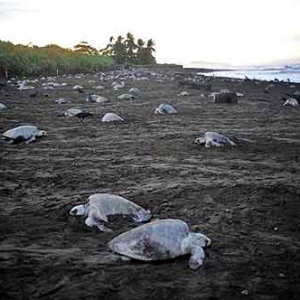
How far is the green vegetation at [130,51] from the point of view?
80.2 meters

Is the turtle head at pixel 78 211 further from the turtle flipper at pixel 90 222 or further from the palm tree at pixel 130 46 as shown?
the palm tree at pixel 130 46

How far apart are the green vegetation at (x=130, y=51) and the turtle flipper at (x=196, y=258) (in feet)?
255

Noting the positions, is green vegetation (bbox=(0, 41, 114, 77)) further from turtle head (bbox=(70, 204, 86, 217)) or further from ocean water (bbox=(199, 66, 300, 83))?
turtle head (bbox=(70, 204, 86, 217))

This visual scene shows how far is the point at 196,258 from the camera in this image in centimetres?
258

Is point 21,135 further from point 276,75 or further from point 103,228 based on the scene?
point 276,75

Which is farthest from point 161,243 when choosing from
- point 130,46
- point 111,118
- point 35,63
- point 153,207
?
point 130,46

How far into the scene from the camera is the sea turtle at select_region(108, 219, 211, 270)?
8.63 ft

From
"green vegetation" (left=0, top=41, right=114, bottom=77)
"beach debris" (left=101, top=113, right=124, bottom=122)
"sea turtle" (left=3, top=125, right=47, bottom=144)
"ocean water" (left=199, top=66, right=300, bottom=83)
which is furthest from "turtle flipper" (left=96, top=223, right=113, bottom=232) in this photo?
"ocean water" (left=199, top=66, right=300, bottom=83)

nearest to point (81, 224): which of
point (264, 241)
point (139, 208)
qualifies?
point (139, 208)

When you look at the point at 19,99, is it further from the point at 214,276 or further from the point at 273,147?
the point at 214,276

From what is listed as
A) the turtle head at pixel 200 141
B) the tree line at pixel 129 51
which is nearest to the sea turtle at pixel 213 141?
the turtle head at pixel 200 141

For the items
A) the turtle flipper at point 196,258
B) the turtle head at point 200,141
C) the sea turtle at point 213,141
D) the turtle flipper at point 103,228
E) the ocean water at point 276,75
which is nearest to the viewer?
the turtle flipper at point 196,258

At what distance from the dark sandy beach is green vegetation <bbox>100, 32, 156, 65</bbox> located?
74.3m

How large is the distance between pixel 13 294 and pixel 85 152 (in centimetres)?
338
